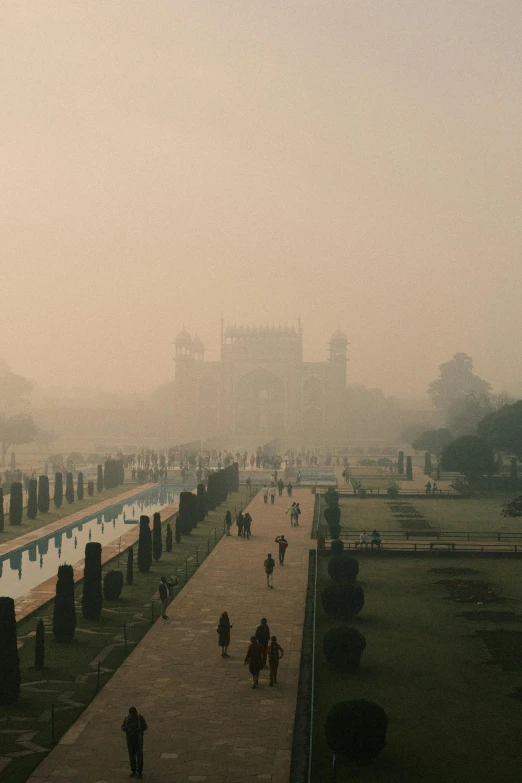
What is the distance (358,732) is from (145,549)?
13214mm

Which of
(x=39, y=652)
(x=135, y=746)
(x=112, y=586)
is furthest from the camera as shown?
(x=112, y=586)

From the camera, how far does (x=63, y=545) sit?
28.8 m

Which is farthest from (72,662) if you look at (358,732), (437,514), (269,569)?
(437,514)

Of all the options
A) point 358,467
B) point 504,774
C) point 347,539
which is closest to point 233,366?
point 358,467

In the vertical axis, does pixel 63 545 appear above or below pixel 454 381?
below

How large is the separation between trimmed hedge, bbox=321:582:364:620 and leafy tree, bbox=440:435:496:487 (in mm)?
27312

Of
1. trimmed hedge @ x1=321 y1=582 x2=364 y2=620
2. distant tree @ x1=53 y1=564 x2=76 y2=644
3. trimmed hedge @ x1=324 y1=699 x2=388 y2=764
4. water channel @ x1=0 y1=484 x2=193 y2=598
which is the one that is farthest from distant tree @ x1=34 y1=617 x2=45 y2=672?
water channel @ x1=0 y1=484 x2=193 y2=598

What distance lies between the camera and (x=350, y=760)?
10672mm

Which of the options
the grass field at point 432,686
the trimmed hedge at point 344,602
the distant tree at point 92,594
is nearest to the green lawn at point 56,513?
the distant tree at point 92,594

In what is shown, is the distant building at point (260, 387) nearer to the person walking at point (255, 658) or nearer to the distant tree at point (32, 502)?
the distant tree at point (32, 502)

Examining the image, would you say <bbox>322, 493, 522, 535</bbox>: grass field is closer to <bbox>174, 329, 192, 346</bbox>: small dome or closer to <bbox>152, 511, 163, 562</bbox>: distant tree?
<bbox>152, 511, 163, 562</bbox>: distant tree

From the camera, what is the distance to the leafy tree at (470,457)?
43812mm

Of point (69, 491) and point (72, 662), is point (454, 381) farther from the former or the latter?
point (72, 662)

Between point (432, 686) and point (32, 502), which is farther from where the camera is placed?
point (32, 502)
